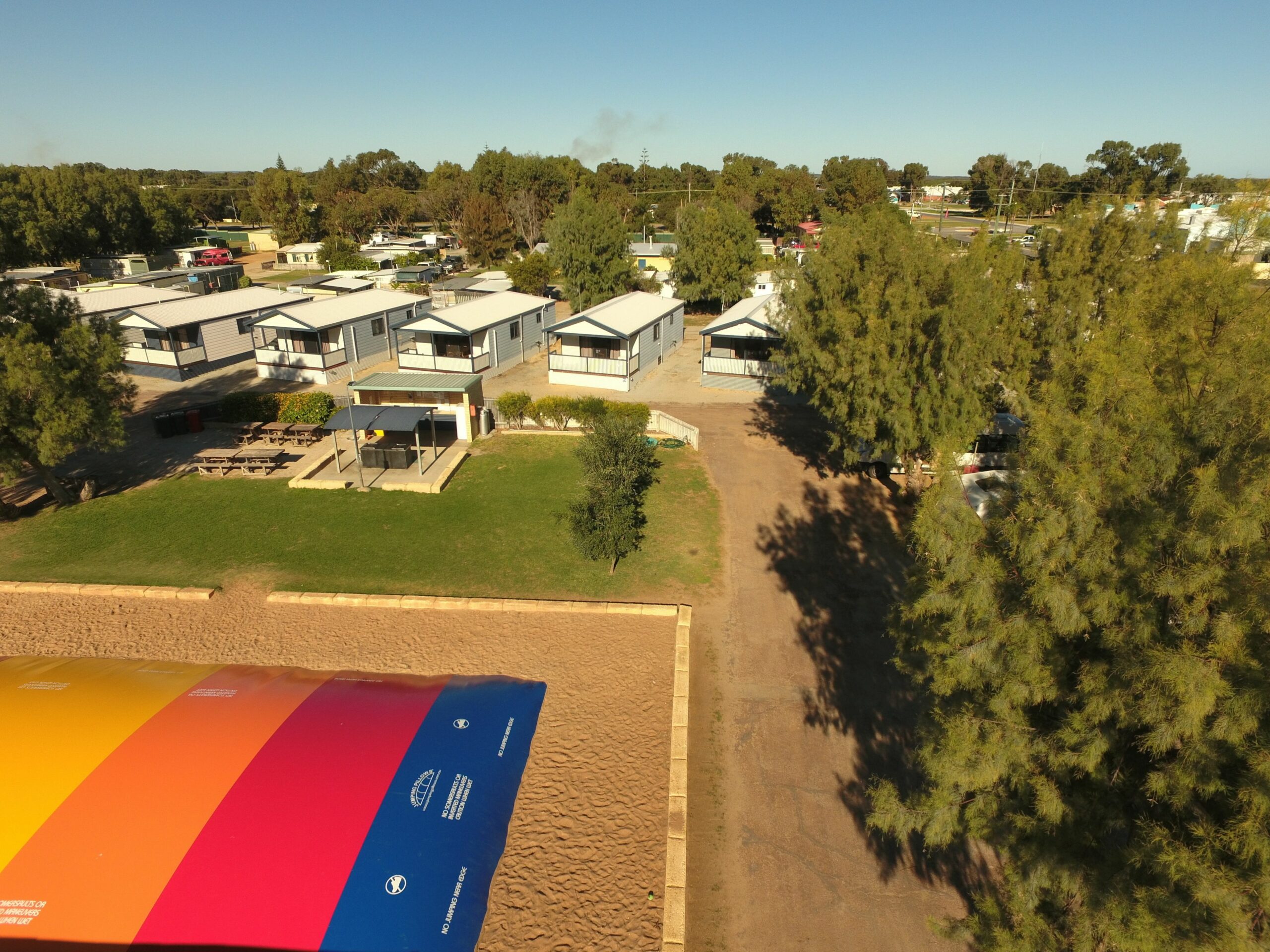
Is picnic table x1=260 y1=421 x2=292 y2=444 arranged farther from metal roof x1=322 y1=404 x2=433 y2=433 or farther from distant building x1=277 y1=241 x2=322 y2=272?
distant building x1=277 y1=241 x2=322 y2=272

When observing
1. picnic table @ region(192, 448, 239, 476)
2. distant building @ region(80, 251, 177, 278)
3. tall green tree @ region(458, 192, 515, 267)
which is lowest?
picnic table @ region(192, 448, 239, 476)

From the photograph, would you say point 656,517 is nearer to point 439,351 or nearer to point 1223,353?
point 1223,353

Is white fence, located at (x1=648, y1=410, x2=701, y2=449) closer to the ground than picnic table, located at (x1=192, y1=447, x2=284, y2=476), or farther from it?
farther from it

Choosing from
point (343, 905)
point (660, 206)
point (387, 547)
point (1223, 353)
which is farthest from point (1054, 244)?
point (660, 206)

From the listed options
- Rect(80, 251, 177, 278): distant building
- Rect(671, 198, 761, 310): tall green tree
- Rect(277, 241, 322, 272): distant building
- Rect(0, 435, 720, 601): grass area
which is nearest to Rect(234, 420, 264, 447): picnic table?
Rect(0, 435, 720, 601): grass area

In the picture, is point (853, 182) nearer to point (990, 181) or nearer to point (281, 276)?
point (990, 181)

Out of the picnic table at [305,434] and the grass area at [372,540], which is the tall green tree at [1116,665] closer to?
the grass area at [372,540]
